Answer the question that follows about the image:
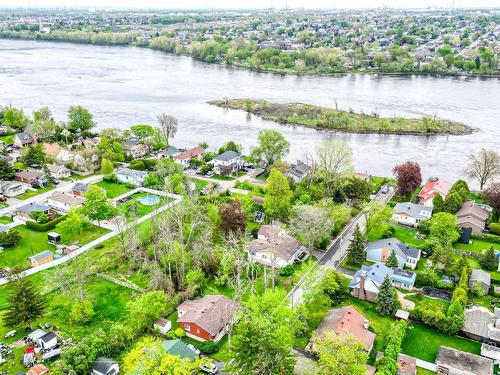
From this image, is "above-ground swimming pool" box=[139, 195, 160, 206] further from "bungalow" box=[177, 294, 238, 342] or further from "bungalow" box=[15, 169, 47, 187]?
"bungalow" box=[177, 294, 238, 342]

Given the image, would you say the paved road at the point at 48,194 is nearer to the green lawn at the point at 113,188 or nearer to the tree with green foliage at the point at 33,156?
the green lawn at the point at 113,188

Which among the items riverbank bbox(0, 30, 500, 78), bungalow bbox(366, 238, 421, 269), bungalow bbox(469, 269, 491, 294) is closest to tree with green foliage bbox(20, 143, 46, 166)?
bungalow bbox(366, 238, 421, 269)

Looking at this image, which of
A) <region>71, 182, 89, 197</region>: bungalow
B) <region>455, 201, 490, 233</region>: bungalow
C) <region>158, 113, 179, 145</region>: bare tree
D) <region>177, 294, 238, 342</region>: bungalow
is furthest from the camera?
<region>158, 113, 179, 145</region>: bare tree

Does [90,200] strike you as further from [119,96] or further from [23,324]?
[119,96]

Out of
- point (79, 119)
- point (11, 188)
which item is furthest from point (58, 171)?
point (79, 119)

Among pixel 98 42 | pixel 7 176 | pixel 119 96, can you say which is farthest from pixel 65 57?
pixel 7 176
